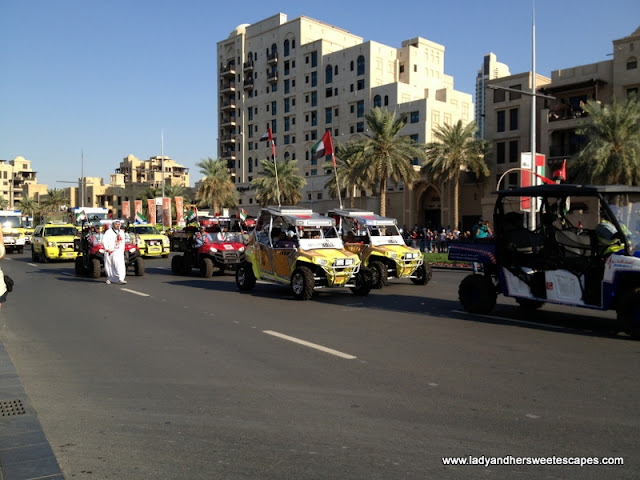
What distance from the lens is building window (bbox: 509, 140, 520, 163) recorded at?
5275cm

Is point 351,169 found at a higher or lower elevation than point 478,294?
higher

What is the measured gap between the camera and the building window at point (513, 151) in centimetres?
5275

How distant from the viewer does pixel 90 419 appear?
540 cm

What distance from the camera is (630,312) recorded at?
29.3ft

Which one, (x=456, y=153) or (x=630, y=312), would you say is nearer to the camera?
(x=630, y=312)

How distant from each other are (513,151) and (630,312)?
153ft

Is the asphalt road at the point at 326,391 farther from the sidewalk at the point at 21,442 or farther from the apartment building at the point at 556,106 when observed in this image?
the apartment building at the point at 556,106

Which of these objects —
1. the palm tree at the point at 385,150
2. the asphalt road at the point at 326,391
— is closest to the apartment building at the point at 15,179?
the palm tree at the point at 385,150

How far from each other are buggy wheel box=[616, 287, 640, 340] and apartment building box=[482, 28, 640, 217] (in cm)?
3461

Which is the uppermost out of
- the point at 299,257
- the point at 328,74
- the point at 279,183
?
the point at 328,74

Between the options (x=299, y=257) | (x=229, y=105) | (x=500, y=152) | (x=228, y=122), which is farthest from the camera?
(x=228, y=122)

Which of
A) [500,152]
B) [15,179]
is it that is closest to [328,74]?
[500,152]

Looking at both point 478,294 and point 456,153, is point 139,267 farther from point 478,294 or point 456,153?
point 456,153

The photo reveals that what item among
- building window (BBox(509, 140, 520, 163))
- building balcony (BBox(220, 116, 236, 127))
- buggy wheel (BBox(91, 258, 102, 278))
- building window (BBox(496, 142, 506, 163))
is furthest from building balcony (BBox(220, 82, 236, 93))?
buggy wheel (BBox(91, 258, 102, 278))
